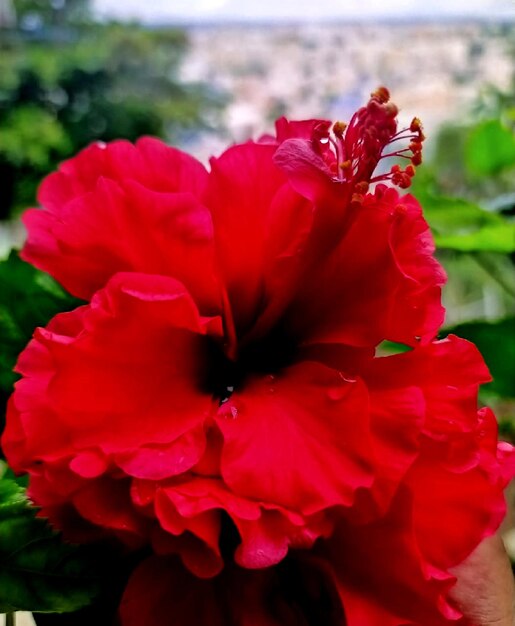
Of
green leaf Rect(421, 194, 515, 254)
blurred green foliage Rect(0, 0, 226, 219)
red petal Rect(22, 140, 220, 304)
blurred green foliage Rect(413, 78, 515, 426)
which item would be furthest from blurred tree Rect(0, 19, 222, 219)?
red petal Rect(22, 140, 220, 304)

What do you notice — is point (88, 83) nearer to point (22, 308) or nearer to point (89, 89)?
point (89, 89)

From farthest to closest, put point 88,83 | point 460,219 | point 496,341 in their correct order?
point 88,83 → point 460,219 → point 496,341

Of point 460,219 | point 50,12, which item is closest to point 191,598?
point 460,219

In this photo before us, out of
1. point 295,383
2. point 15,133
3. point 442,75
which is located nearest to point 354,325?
point 295,383

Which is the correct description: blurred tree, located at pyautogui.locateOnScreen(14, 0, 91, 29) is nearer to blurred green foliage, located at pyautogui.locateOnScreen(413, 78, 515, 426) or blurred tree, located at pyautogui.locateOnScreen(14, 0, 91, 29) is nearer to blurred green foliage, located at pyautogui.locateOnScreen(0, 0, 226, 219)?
blurred green foliage, located at pyautogui.locateOnScreen(0, 0, 226, 219)

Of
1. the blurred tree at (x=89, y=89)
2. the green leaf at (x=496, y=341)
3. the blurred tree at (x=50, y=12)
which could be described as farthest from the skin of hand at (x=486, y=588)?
the blurred tree at (x=50, y=12)

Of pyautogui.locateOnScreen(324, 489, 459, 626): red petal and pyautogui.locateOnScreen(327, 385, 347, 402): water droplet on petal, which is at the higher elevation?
pyautogui.locateOnScreen(327, 385, 347, 402): water droplet on petal
